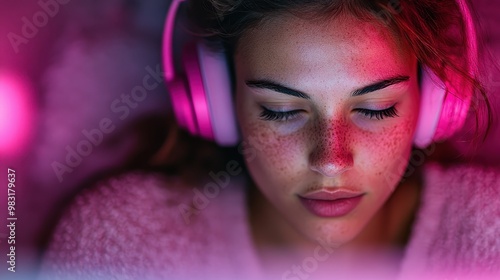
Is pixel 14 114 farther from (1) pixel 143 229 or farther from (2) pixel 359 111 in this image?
(2) pixel 359 111

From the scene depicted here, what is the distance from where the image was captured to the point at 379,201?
0.81m

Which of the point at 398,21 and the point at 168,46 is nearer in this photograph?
the point at 398,21

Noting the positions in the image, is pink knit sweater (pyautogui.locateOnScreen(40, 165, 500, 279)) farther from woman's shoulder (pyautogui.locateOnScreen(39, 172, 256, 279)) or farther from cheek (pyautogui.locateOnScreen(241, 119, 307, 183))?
cheek (pyautogui.locateOnScreen(241, 119, 307, 183))

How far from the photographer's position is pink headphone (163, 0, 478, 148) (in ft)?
2.47

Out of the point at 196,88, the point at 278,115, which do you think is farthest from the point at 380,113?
the point at 196,88

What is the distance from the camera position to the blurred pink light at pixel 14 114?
2.74ft

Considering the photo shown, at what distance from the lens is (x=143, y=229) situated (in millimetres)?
845

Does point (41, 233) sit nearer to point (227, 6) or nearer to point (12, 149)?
point (12, 149)

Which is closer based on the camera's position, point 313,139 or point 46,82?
point 313,139

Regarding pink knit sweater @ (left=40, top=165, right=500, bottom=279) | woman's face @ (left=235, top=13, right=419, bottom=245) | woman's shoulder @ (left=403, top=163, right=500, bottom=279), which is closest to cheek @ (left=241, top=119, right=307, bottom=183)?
woman's face @ (left=235, top=13, right=419, bottom=245)

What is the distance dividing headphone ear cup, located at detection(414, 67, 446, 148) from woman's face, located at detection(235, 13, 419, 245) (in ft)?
0.04

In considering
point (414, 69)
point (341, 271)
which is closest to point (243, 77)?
point (414, 69)

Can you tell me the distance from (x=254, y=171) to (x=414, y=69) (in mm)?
265

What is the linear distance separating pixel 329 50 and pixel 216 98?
165mm
